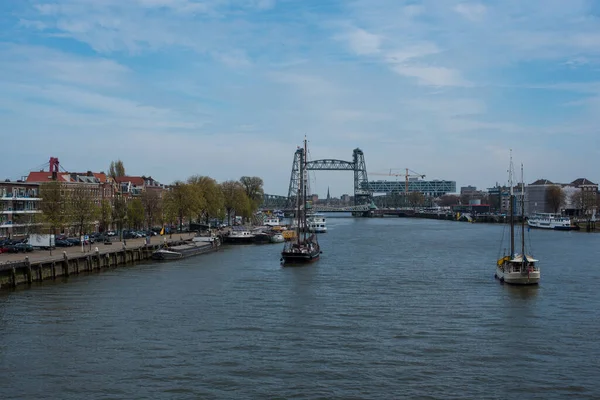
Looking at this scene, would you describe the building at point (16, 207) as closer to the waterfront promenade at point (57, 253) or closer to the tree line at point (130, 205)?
the tree line at point (130, 205)

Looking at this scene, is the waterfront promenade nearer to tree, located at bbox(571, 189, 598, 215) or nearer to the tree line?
the tree line

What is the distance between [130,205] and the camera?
82.4 metres

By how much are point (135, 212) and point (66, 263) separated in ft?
121

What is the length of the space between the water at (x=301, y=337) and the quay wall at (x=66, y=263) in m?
1.40

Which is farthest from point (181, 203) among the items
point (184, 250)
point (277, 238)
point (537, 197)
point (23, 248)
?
point (537, 197)

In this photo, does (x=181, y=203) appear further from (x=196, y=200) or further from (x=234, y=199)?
(x=234, y=199)

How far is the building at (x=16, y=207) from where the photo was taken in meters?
64.5

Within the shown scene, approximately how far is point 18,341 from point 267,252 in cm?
4242

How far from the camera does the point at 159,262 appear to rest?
182ft

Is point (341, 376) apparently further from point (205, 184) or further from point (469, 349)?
point (205, 184)

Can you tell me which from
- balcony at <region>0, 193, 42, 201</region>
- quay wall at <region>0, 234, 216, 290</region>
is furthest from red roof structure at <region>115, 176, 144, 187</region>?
quay wall at <region>0, 234, 216, 290</region>

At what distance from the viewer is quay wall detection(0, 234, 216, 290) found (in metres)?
38.7

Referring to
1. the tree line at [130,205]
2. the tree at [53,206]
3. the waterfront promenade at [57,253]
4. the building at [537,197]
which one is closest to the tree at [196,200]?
the tree line at [130,205]

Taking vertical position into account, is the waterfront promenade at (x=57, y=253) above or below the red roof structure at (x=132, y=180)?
below
